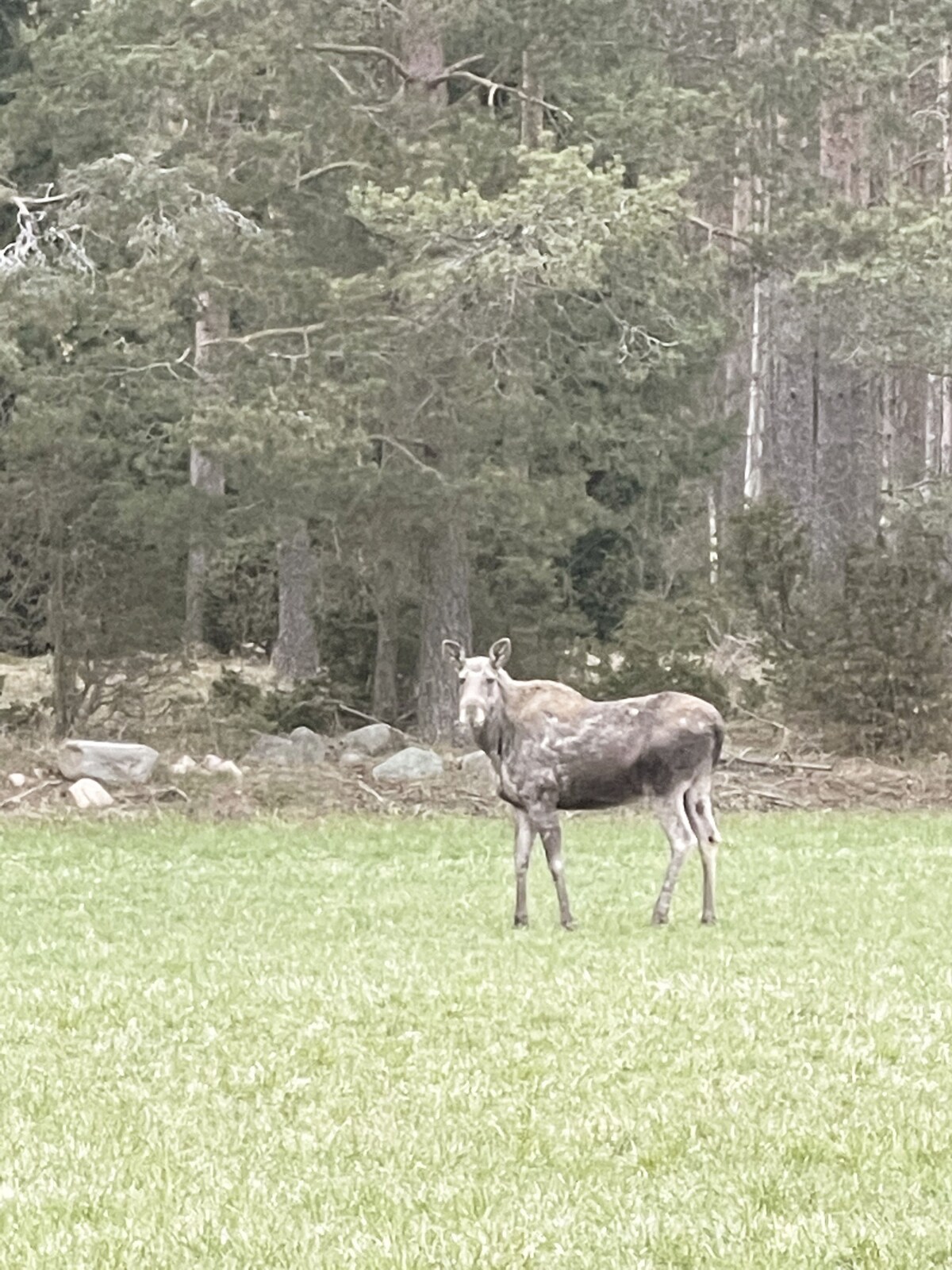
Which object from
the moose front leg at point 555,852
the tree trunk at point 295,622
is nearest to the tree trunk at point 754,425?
the tree trunk at point 295,622

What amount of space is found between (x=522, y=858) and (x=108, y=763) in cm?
899

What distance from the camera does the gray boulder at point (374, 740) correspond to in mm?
23734

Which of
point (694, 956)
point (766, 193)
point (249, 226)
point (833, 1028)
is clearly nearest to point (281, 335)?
point (249, 226)

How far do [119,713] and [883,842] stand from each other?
914cm

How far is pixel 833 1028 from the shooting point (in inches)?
371

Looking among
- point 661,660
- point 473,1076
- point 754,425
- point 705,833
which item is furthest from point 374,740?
point 754,425

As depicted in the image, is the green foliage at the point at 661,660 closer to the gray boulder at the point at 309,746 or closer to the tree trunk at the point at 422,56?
the gray boulder at the point at 309,746

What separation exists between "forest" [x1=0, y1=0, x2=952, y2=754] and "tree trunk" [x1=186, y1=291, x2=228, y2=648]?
0.14 meters

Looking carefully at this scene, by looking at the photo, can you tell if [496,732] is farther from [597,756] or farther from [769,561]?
[769,561]

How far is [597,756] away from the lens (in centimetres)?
1319

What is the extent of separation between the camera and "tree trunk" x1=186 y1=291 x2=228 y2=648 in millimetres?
22188

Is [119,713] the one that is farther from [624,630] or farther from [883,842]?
[883,842]

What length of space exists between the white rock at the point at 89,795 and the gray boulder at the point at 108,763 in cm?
27

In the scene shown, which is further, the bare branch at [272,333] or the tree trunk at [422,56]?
the tree trunk at [422,56]
